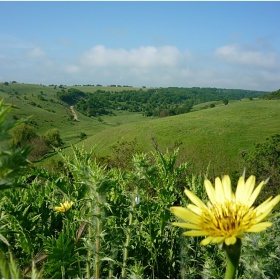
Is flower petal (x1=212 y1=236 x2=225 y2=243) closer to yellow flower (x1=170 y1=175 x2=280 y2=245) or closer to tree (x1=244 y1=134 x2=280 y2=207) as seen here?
yellow flower (x1=170 y1=175 x2=280 y2=245)

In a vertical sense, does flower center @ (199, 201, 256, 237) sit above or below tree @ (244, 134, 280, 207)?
above

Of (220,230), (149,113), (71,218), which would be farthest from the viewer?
(149,113)

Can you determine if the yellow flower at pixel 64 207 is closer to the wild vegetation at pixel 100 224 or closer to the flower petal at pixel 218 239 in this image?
the wild vegetation at pixel 100 224

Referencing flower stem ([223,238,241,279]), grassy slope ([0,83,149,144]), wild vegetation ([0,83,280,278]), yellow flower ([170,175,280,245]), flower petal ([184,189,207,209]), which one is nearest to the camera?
flower stem ([223,238,241,279])

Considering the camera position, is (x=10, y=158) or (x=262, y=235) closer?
(x=10, y=158)

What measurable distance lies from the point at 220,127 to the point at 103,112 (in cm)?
9651

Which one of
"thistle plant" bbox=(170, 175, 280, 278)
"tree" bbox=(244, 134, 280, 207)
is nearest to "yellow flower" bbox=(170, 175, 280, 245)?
"thistle plant" bbox=(170, 175, 280, 278)

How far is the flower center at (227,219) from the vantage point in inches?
59.7

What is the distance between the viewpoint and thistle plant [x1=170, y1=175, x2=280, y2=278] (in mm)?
1376

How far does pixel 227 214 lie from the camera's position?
5.40 ft

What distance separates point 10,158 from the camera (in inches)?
49.8

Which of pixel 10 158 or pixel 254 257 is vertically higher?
pixel 10 158

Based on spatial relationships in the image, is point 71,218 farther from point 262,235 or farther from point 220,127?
point 220,127

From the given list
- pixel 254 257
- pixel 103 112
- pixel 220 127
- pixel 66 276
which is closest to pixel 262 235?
pixel 254 257
